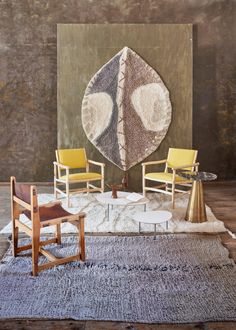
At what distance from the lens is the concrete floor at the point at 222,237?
98.9 inches

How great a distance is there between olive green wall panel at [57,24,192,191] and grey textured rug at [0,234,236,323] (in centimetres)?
278

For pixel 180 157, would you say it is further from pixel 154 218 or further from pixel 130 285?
pixel 130 285

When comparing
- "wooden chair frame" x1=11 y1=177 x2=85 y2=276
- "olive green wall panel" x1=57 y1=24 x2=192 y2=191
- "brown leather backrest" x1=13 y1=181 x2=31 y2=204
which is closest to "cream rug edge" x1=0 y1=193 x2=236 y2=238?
"wooden chair frame" x1=11 y1=177 x2=85 y2=276

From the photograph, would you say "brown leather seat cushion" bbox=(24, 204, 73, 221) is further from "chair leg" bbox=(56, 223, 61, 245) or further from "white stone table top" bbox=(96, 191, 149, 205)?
"white stone table top" bbox=(96, 191, 149, 205)

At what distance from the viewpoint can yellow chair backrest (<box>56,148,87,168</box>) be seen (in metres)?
5.92

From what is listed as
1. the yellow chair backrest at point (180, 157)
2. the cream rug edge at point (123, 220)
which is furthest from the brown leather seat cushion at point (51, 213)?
the yellow chair backrest at point (180, 157)

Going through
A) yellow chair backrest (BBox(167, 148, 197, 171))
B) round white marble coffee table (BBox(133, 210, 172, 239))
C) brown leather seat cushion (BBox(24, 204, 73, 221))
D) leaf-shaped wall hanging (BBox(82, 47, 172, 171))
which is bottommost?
round white marble coffee table (BBox(133, 210, 172, 239))

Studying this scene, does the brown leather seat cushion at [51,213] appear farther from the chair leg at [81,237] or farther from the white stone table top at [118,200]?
the white stone table top at [118,200]

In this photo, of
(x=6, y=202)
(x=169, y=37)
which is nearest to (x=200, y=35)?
(x=169, y=37)

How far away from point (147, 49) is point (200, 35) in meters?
1.09

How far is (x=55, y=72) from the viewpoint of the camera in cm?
672

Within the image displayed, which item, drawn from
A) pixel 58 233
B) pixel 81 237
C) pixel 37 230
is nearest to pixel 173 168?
pixel 58 233

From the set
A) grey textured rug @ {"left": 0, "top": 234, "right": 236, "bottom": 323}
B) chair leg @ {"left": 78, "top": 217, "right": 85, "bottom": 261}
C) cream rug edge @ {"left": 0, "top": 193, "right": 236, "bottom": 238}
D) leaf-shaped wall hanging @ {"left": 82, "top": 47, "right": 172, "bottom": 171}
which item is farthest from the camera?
leaf-shaped wall hanging @ {"left": 82, "top": 47, "right": 172, "bottom": 171}

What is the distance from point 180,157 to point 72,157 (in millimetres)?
1647
